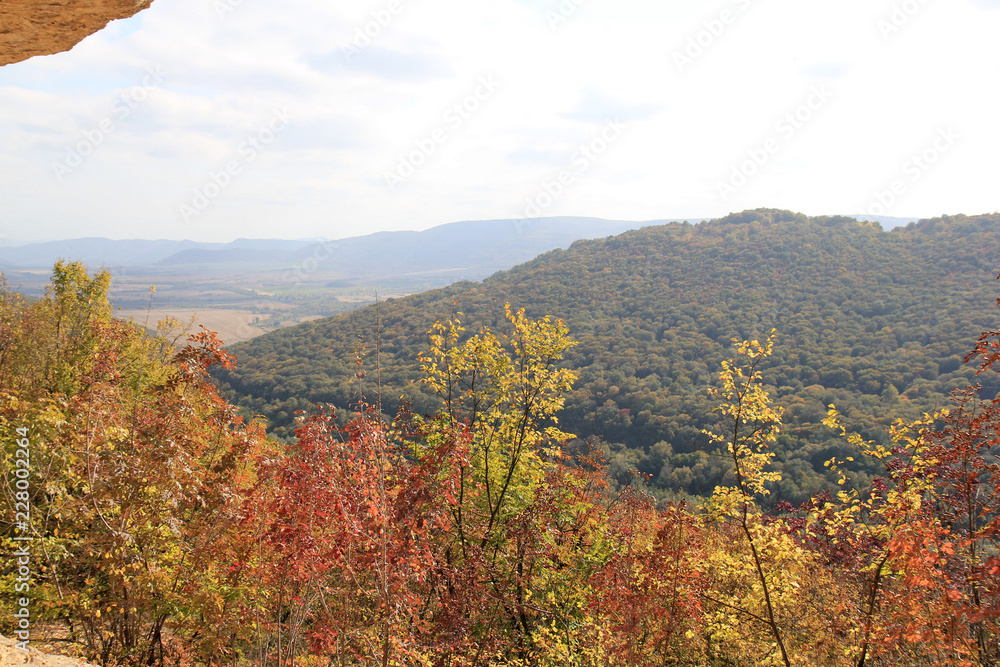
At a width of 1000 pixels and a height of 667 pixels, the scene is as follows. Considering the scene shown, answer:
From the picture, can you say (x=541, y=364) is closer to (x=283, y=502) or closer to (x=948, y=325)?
(x=283, y=502)

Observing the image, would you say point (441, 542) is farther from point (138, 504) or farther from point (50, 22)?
point (50, 22)

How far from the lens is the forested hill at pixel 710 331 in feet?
128

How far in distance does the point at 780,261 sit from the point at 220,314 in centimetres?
14462

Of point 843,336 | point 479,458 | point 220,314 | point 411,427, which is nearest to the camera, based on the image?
point 411,427

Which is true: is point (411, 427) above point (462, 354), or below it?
below

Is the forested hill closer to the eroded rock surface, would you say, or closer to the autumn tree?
the autumn tree

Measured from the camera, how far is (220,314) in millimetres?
144625

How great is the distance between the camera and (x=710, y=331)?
59.3 m

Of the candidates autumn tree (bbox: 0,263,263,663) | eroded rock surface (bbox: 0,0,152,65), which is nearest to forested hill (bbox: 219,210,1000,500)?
autumn tree (bbox: 0,263,263,663)

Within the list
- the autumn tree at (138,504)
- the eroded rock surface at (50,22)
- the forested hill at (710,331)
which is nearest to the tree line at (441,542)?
the autumn tree at (138,504)

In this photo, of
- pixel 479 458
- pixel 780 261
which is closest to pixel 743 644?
pixel 479 458

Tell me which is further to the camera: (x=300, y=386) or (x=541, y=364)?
(x=300, y=386)

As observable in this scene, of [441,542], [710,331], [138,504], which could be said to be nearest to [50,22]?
[138,504]

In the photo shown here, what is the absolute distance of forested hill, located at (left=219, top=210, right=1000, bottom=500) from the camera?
38.9 m
